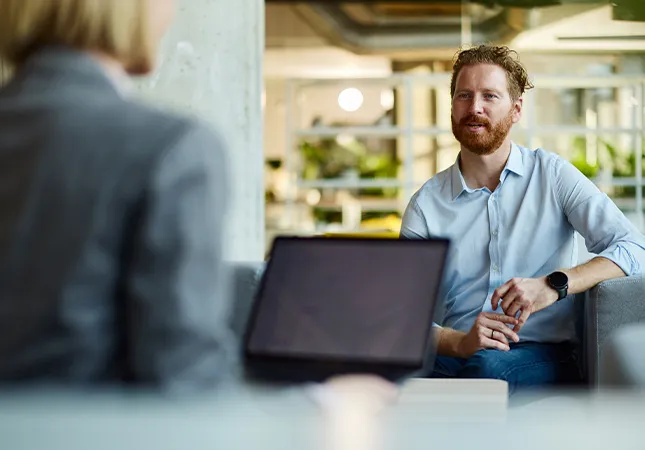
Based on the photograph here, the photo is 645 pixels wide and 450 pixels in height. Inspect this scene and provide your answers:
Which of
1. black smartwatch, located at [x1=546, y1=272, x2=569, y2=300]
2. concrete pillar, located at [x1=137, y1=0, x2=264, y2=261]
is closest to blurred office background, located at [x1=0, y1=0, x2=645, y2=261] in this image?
concrete pillar, located at [x1=137, y1=0, x2=264, y2=261]

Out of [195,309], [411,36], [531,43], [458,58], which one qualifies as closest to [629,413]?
[195,309]

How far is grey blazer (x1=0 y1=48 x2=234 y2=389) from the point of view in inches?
30.8

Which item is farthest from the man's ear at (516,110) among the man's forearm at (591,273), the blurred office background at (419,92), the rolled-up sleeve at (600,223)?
the blurred office background at (419,92)

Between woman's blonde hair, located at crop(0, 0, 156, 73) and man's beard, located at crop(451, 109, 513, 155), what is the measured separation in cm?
191

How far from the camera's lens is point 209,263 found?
0.80 m

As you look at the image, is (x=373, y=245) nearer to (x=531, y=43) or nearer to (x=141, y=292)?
(x=141, y=292)

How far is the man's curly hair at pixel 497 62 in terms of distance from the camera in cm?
281

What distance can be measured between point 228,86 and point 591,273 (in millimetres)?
1700

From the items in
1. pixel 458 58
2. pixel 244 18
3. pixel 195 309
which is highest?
pixel 244 18

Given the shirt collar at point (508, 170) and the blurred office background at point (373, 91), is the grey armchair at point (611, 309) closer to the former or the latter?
the shirt collar at point (508, 170)

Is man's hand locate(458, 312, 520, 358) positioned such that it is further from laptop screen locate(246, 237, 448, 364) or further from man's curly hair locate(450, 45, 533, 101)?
laptop screen locate(246, 237, 448, 364)

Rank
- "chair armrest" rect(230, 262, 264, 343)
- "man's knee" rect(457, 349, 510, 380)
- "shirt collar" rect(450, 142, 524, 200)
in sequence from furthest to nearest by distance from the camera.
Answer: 1. "shirt collar" rect(450, 142, 524, 200)
2. "man's knee" rect(457, 349, 510, 380)
3. "chair armrest" rect(230, 262, 264, 343)

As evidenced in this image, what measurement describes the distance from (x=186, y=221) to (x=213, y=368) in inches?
5.4

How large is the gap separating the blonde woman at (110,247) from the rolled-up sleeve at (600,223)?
1.94m
